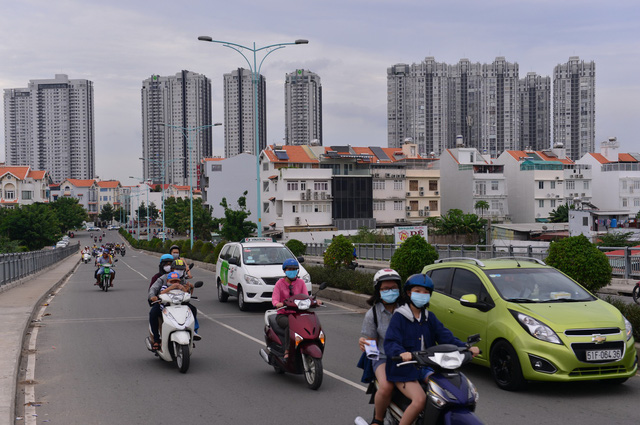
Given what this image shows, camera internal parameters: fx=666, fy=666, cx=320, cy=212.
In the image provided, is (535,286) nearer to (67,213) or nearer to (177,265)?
(177,265)

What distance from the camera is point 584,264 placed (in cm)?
1391

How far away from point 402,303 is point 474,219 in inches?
2197

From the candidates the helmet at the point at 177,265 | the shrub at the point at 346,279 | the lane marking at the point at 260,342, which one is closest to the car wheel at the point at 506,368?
the lane marking at the point at 260,342

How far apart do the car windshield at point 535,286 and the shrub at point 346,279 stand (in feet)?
28.9

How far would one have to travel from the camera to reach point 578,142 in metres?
152

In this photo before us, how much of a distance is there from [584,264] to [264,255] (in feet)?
26.9

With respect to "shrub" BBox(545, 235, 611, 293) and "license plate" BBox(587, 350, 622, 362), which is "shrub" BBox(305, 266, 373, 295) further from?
"license plate" BBox(587, 350, 622, 362)

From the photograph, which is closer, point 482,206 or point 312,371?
point 312,371

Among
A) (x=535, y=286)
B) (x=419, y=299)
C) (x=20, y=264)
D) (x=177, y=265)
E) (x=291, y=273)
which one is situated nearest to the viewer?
(x=419, y=299)

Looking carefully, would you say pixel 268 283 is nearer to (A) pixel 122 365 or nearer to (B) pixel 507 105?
(A) pixel 122 365

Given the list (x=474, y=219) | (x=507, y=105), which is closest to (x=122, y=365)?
(x=474, y=219)

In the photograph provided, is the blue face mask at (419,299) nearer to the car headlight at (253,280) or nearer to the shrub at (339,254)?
the car headlight at (253,280)

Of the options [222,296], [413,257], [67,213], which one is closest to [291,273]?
[413,257]

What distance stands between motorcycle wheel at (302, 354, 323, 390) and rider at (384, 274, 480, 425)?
2971mm
